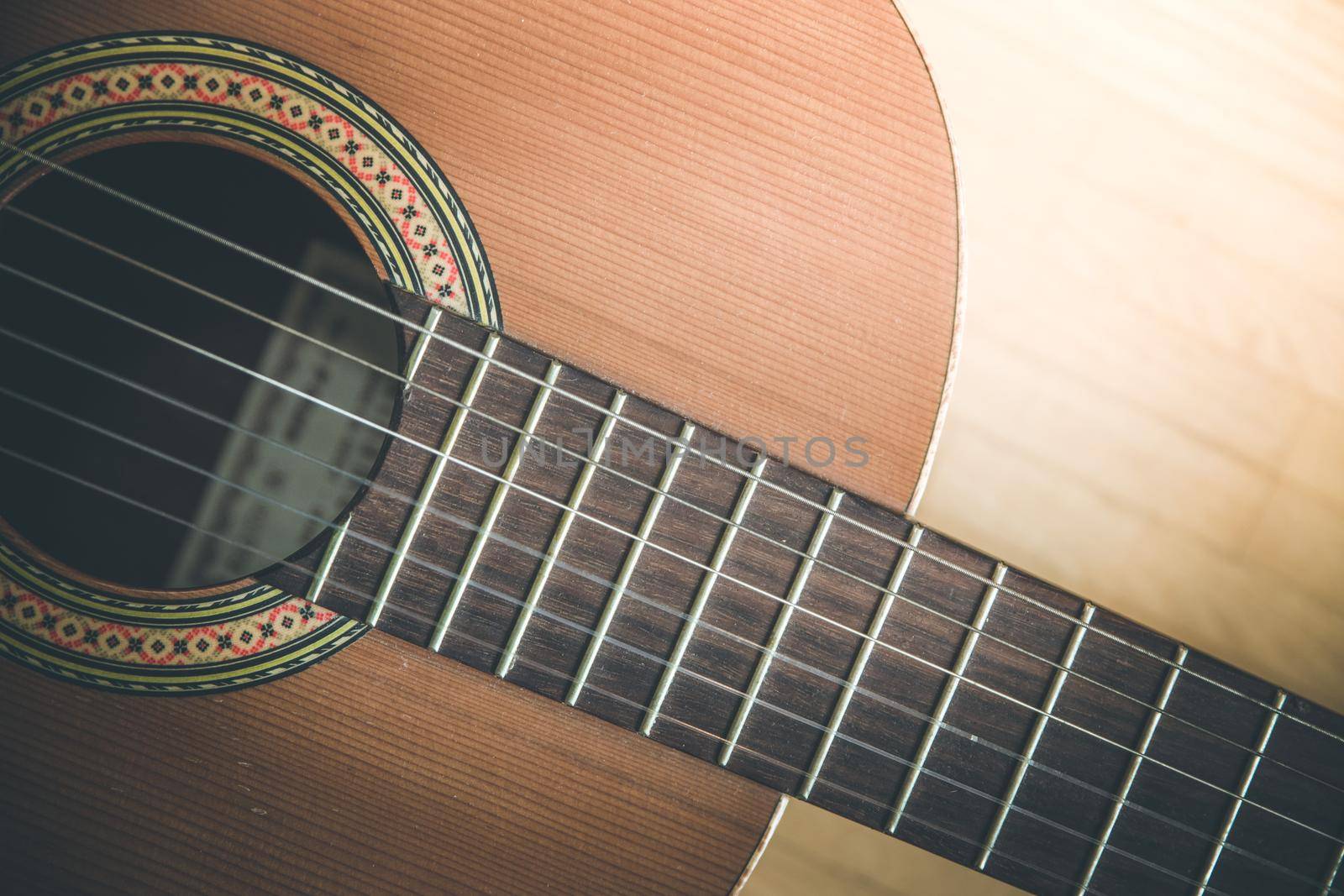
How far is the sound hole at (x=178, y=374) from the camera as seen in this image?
1072mm

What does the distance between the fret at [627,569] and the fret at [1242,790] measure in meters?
0.83

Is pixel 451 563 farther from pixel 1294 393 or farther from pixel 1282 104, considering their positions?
pixel 1282 104

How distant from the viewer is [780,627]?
0.96 meters

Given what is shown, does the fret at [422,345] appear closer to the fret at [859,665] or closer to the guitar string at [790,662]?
the guitar string at [790,662]

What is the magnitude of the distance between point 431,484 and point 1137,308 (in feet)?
3.37

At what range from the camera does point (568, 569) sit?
3.09 ft

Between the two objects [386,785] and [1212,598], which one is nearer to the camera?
[386,785]

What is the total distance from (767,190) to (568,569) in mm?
526

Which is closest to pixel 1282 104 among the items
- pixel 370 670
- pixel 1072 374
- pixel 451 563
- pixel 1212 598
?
pixel 1072 374

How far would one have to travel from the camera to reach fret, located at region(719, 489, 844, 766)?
956 millimetres

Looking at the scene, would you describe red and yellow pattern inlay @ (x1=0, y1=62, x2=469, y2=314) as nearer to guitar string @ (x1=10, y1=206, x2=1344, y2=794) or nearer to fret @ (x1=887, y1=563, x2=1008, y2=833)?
guitar string @ (x1=10, y1=206, x2=1344, y2=794)

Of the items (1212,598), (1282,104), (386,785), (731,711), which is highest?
(1282,104)

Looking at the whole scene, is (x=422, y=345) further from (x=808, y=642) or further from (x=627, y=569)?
(x=808, y=642)

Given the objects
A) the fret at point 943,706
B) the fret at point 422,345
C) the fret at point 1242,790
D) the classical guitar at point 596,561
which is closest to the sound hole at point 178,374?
the classical guitar at point 596,561
